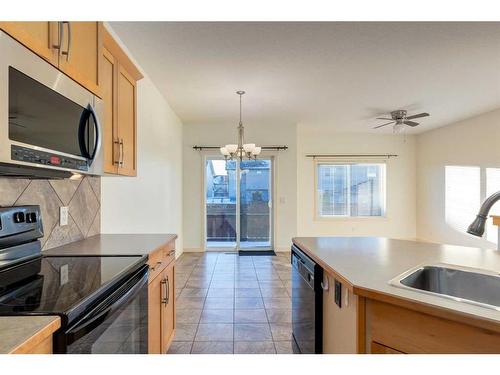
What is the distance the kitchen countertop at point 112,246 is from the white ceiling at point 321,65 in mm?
1660

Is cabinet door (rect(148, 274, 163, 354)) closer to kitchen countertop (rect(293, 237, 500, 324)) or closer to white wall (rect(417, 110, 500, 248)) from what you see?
kitchen countertop (rect(293, 237, 500, 324))

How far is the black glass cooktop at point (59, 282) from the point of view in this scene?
0.88 meters

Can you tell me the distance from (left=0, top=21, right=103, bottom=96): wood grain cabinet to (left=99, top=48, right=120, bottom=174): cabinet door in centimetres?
14

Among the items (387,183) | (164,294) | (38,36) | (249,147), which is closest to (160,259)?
(164,294)

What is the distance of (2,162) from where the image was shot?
92cm

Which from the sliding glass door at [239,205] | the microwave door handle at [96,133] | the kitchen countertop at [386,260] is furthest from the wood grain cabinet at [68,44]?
the sliding glass door at [239,205]

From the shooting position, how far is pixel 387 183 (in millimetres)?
7117

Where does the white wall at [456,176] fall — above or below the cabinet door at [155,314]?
above

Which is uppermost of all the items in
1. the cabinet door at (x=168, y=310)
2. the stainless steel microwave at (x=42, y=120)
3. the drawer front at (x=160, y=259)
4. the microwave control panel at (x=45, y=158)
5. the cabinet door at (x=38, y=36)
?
the cabinet door at (x=38, y=36)

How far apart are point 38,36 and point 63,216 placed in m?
1.08

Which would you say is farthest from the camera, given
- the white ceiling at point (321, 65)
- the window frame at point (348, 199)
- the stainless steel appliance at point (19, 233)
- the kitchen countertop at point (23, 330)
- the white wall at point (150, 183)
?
the window frame at point (348, 199)

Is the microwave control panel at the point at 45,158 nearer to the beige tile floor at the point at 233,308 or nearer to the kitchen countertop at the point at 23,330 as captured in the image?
the kitchen countertop at the point at 23,330

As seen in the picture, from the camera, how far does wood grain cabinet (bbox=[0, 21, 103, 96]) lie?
3.42ft

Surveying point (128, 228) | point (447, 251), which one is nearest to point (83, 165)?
point (128, 228)
